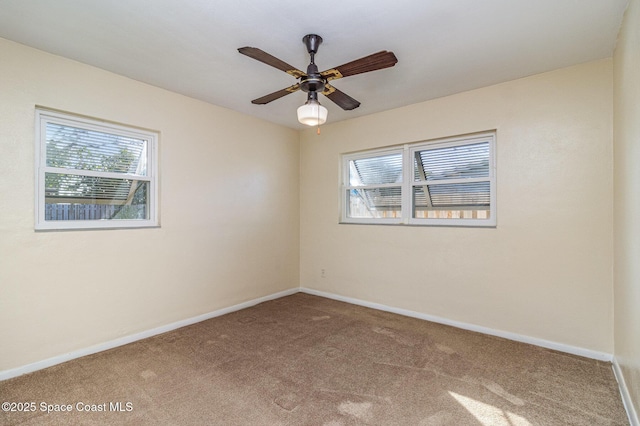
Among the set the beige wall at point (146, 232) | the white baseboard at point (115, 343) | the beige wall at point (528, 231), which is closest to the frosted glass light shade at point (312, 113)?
the beige wall at point (528, 231)

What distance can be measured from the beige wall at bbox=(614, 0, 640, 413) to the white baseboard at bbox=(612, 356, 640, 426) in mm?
44

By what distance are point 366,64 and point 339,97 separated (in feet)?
1.55

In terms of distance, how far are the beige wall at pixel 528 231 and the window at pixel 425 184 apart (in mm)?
146

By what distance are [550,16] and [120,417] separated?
373 centimetres

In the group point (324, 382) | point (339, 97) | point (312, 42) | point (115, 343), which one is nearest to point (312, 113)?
point (339, 97)

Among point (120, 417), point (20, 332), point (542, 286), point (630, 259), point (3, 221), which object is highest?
point (3, 221)

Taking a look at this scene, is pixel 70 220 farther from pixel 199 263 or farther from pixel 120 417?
pixel 120 417

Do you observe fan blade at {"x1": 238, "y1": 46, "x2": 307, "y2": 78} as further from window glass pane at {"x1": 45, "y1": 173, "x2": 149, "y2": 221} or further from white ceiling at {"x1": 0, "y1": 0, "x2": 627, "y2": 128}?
window glass pane at {"x1": 45, "y1": 173, "x2": 149, "y2": 221}

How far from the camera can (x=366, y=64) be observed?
2.00 metres

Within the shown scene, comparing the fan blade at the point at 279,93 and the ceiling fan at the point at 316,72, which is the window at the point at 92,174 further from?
the ceiling fan at the point at 316,72

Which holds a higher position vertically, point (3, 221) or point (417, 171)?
point (417, 171)

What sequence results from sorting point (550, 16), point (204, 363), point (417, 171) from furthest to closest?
point (417, 171), point (204, 363), point (550, 16)

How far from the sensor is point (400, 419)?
182 centimetres

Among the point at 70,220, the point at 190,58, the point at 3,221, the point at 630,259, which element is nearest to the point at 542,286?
the point at 630,259
